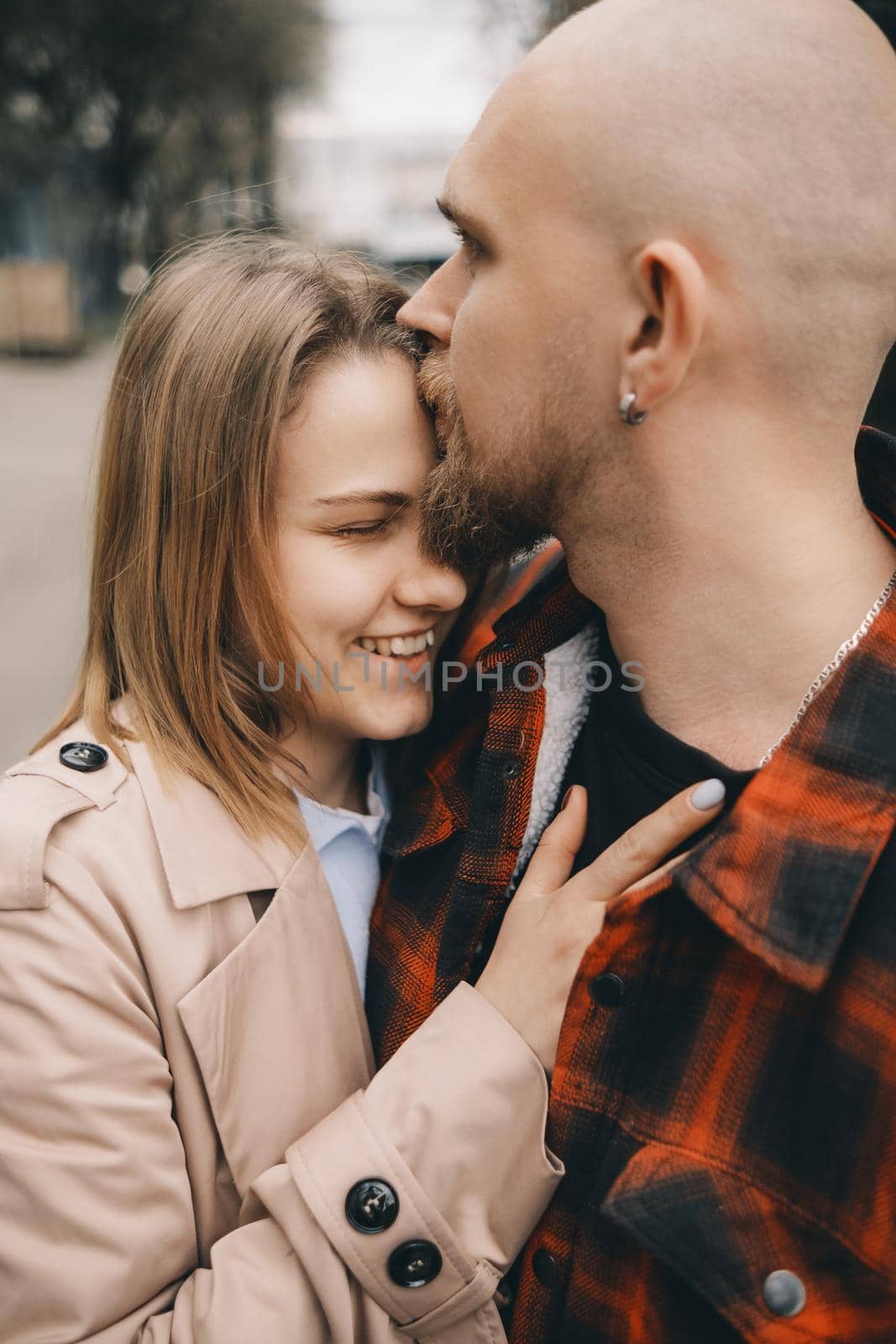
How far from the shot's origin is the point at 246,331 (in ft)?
6.22

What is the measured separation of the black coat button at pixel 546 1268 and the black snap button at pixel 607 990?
1.31ft

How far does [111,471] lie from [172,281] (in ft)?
1.26

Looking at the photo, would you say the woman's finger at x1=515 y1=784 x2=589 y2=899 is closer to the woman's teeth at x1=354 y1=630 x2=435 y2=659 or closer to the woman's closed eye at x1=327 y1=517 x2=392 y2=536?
the woman's teeth at x1=354 y1=630 x2=435 y2=659

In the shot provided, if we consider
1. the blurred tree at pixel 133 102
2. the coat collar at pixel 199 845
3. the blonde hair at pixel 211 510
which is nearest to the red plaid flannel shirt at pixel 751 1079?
the coat collar at pixel 199 845

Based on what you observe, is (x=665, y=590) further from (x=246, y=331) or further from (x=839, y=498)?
(x=246, y=331)

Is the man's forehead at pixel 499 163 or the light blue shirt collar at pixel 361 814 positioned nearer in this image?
the man's forehead at pixel 499 163

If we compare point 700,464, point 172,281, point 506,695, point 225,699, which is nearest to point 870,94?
point 700,464

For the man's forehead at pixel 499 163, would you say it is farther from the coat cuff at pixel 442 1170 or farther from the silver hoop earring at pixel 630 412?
the coat cuff at pixel 442 1170

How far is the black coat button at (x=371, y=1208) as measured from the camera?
147cm

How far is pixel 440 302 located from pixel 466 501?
362mm

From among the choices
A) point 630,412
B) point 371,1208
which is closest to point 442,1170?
point 371,1208

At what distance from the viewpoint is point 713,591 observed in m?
1.62

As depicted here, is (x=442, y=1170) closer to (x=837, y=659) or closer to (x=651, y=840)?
(x=651, y=840)

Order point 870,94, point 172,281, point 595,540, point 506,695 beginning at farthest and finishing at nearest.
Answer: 1. point 172,281
2. point 506,695
3. point 595,540
4. point 870,94
